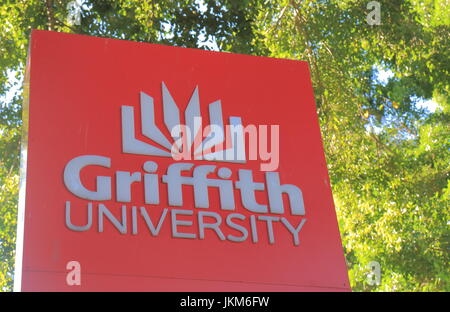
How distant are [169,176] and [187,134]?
14.1 inches

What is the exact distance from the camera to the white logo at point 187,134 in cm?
476

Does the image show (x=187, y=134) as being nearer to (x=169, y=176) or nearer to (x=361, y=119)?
(x=169, y=176)

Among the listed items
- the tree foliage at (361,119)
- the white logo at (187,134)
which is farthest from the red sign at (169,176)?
the tree foliage at (361,119)

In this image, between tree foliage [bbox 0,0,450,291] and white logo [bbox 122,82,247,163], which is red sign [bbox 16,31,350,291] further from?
tree foliage [bbox 0,0,450,291]

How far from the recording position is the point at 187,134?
4.91 m

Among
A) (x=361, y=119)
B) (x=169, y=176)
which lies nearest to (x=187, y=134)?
(x=169, y=176)

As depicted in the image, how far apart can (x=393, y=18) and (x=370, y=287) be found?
4026 millimetres

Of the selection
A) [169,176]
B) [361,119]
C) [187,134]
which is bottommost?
[169,176]

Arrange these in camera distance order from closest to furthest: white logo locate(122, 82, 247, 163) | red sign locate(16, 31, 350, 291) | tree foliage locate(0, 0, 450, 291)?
1. red sign locate(16, 31, 350, 291)
2. white logo locate(122, 82, 247, 163)
3. tree foliage locate(0, 0, 450, 291)

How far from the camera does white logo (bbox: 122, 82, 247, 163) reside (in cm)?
476

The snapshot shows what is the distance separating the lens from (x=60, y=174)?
4.41m


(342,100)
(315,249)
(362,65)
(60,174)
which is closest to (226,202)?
(315,249)

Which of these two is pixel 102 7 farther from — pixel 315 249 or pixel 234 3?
pixel 315 249

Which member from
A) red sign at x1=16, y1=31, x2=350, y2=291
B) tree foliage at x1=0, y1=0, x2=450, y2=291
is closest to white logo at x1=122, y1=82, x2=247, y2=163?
red sign at x1=16, y1=31, x2=350, y2=291
